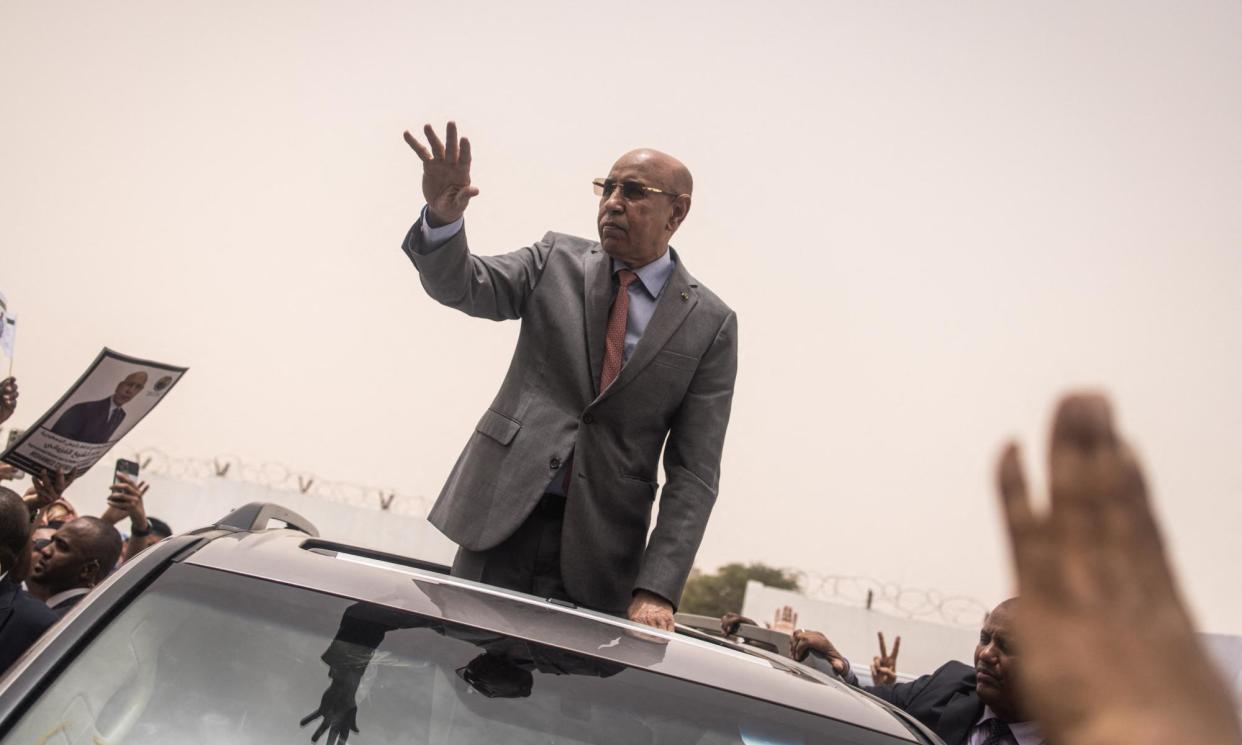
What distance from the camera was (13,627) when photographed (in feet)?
11.5

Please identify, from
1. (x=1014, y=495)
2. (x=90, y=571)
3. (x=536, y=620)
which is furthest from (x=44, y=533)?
(x=1014, y=495)

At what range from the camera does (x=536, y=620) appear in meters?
1.97

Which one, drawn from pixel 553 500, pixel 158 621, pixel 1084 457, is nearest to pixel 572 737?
pixel 158 621

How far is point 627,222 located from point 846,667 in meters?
1.67

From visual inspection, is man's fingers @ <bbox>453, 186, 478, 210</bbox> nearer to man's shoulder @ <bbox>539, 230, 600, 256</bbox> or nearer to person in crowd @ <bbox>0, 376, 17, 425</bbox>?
man's shoulder @ <bbox>539, 230, 600, 256</bbox>

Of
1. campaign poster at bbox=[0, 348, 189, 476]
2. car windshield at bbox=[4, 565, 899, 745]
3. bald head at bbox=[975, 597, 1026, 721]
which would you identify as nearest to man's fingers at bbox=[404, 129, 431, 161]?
car windshield at bbox=[4, 565, 899, 745]

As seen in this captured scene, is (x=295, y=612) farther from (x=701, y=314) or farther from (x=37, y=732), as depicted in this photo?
(x=701, y=314)

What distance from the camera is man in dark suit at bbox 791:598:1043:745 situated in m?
3.51

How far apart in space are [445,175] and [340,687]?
1456 millimetres

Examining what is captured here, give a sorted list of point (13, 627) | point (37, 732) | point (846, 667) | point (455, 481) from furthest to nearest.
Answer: point (846, 667)
point (13, 627)
point (455, 481)
point (37, 732)

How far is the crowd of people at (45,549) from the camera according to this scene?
3.56 meters

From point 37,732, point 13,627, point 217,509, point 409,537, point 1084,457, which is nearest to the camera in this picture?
point 1084,457

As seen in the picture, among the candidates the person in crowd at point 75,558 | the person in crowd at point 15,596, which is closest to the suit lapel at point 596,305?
the person in crowd at point 15,596

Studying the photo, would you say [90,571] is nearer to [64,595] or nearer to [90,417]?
[64,595]
